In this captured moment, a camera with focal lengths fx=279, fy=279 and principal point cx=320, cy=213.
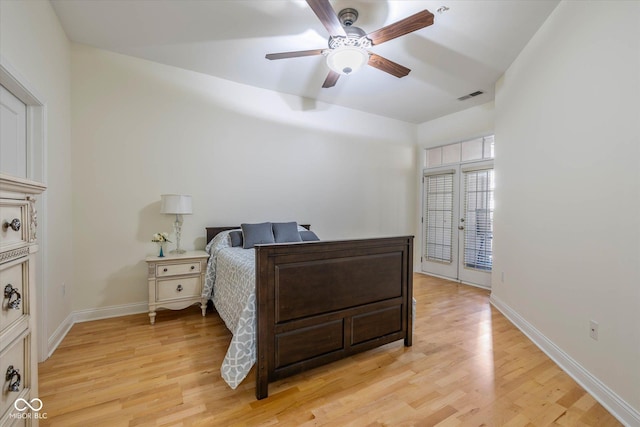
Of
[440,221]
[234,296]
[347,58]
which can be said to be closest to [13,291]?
[234,296]

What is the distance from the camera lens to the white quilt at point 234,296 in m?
1.80

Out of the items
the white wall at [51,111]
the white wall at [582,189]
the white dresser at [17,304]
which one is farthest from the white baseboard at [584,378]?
the white wall at [51,111]

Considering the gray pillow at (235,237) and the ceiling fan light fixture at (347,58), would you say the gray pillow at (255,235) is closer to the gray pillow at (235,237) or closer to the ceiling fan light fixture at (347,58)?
the gray pillow at (235,237)

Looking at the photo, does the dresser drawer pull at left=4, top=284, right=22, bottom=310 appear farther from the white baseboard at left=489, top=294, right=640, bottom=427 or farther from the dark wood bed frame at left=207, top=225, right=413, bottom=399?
the white baseboard at left=489, top=294, right=640, bottom=427

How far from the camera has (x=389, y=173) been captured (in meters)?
5.22

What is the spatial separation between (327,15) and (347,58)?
387 mm

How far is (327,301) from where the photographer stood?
204 centimetres

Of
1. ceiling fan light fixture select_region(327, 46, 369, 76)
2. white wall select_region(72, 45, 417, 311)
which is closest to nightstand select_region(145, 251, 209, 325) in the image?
white wall select_region(72, 45, 417, 311)

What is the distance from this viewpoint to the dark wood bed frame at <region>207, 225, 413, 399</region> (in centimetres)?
181

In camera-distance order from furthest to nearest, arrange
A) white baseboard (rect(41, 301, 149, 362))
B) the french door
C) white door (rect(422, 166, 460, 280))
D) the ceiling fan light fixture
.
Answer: white door (rect(422, 166, 460, 280)) → the french door → white baseboard (rect(41, 301, 149, 362)) → the ceiling fan light fixture

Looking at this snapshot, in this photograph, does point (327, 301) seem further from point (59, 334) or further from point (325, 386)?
point (59, 334)

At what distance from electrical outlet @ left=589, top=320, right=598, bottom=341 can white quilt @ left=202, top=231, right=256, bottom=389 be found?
7.60 ft

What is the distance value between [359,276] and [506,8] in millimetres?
2573

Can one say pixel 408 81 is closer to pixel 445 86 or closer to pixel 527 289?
pixel 445 86
